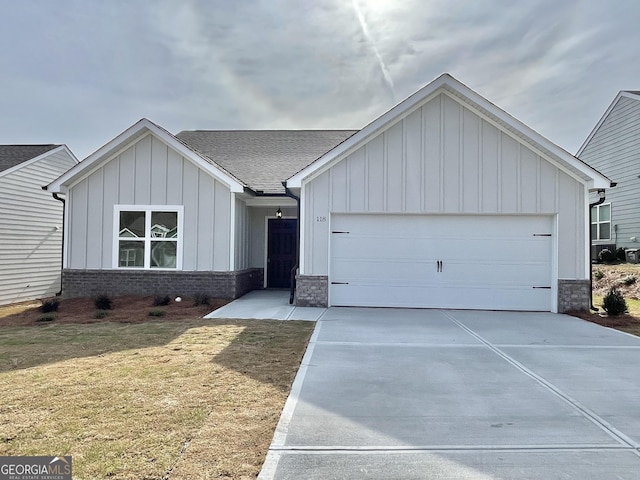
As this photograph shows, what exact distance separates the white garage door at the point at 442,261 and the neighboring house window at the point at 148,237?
437cm

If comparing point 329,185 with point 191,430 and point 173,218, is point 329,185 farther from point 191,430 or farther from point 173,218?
point 191,430

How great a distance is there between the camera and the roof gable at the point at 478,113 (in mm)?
8930

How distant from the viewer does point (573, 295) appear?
364 inches

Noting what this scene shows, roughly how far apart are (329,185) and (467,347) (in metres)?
5.07

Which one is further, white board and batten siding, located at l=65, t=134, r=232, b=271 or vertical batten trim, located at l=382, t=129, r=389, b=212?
white board and batten siding, located at l=65, t=134, r=232, b=271

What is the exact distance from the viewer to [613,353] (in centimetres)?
579

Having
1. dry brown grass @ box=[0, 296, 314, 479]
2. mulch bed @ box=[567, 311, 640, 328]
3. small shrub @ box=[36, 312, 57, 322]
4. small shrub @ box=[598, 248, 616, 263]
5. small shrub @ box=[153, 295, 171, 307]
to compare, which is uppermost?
small shrub @ box=[598, 248, 616, 263]

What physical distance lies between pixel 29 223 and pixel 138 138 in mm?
5215

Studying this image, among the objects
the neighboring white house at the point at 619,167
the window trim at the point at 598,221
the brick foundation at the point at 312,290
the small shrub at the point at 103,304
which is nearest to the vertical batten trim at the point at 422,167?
the brick foundation at the point at 312,290

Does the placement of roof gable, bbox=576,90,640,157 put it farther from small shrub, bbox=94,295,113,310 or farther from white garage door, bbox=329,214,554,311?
small shrub, bbox=94,295,113,310

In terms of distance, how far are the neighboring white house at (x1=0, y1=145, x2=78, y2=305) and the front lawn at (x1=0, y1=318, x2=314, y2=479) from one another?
6404 millimetres

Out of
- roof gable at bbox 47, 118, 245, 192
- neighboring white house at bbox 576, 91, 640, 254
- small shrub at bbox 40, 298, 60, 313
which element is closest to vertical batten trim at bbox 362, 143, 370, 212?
roof gable at bbox 47, 118, 245, 192

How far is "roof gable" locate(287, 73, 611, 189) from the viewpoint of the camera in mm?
8930

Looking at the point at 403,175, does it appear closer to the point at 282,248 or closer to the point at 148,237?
the point at 282,248
